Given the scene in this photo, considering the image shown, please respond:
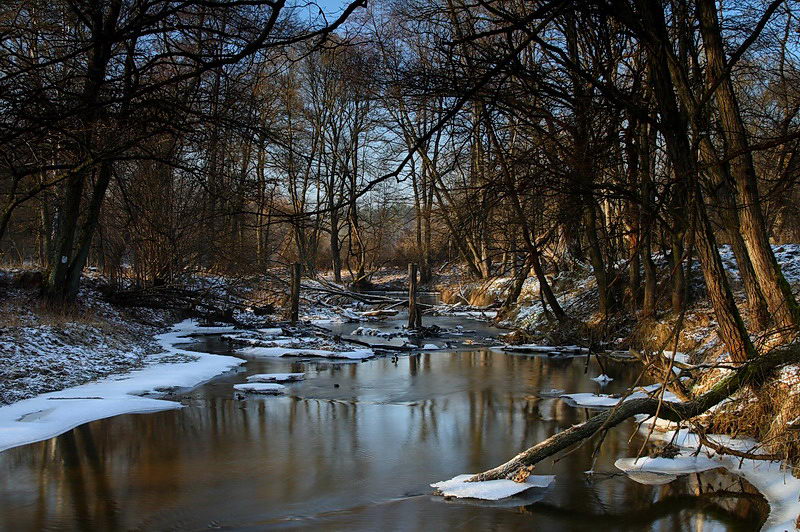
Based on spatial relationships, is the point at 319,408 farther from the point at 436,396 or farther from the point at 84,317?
the point at 84,317

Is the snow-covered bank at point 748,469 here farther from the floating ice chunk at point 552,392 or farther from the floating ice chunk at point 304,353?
the floating ice chunk at point 304,353

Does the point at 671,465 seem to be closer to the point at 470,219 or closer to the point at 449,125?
the point at 470,219

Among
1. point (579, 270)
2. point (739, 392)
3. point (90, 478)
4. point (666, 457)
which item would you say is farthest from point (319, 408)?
point (579, 270)

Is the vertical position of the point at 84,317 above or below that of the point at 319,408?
above

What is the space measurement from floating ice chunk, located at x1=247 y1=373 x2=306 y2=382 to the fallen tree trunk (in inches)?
236

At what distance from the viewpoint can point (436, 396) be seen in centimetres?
1054

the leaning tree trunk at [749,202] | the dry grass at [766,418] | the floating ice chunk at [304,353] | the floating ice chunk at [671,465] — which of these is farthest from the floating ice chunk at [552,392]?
the floating ice chunk at [304,353]

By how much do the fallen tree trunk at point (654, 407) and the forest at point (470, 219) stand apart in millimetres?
26

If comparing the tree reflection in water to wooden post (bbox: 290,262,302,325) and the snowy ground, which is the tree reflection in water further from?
wooden post (bbox: 290,262,302,325)

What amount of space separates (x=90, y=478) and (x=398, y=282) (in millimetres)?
31999

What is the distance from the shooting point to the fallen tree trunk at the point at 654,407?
5973mm

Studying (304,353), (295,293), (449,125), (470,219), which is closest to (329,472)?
(470,219)

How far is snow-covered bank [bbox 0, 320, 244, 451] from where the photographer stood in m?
7.52

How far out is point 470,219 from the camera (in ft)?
17.9
